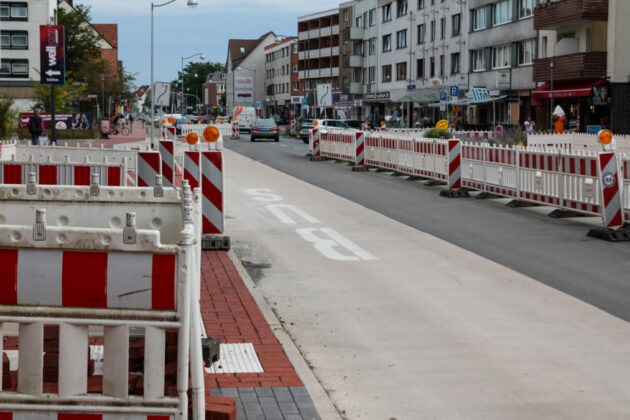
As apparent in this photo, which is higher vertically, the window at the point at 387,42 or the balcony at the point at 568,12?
the window at the point at 387,42

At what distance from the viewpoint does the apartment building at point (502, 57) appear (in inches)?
2327

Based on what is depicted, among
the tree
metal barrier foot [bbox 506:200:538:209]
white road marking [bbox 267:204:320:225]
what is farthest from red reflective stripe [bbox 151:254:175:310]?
the tree

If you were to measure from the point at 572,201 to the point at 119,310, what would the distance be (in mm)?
13512

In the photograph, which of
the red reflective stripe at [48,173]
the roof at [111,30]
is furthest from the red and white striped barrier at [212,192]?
the roof at [111,30]

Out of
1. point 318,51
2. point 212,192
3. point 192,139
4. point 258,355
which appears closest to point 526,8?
point 192,139

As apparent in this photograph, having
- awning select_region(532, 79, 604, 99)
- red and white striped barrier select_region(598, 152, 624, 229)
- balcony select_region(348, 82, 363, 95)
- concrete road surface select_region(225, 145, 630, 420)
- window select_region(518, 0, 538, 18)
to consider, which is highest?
window select_region(518, 0, 538, 18)

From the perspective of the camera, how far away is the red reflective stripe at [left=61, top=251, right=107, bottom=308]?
13.4ft

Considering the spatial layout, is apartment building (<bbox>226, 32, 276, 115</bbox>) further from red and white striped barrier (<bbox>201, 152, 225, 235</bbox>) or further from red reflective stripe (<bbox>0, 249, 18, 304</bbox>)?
red reflective stripe (<bbox>0, 249, 18, 304</bbox>)

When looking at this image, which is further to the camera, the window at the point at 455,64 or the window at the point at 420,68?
the window at the point at 420,68

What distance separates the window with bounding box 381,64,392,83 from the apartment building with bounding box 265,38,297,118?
46.7 metres

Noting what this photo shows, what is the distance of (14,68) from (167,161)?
3203 inches

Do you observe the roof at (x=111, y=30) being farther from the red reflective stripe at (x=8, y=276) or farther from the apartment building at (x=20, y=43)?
the red reflective stripe at (x=8, y=276)

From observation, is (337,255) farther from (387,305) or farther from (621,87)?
(621,87)

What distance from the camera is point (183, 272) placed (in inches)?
161
